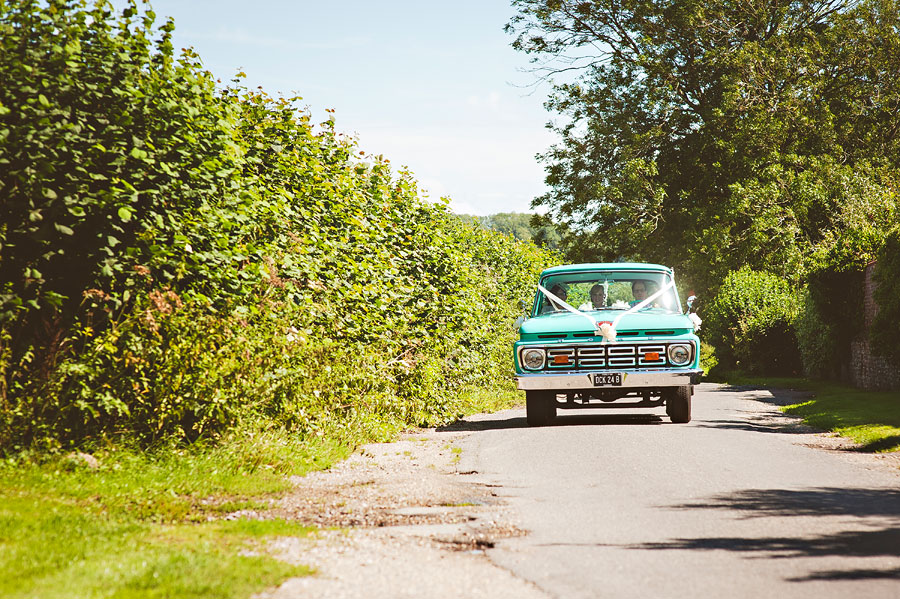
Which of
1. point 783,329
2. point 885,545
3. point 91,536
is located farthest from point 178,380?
point 783,329

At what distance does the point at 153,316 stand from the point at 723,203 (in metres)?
34.8

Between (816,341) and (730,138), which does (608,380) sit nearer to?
(816,341)

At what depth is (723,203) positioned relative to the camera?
40281mm

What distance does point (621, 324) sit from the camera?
13938 millimetres

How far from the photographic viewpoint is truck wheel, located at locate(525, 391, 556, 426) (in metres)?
14.3

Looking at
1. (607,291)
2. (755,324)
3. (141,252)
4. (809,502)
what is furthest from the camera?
(755,324)

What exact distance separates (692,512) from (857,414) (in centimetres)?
908

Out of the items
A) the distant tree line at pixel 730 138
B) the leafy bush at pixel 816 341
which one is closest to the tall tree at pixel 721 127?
the distant tree line at pixel 730 138

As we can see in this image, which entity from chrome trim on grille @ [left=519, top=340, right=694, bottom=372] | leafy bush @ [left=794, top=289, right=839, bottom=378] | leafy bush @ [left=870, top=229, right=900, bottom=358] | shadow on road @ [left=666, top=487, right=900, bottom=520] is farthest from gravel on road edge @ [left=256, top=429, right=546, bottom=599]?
leafy bush @ [left=794, top=289, right=839, bottom=378]

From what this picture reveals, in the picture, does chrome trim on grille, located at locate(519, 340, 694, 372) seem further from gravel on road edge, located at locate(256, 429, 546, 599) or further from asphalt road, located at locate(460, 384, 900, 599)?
gravel on road edge, located at locate(256, 429, 546, 599)

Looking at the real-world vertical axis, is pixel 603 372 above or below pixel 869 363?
above

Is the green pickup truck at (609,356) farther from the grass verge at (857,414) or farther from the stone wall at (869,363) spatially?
the stone wall at (869,363)

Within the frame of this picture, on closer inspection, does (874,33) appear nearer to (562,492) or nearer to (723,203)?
(723,203)

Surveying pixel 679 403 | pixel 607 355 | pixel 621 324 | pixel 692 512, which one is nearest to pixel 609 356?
pixel 607 355
